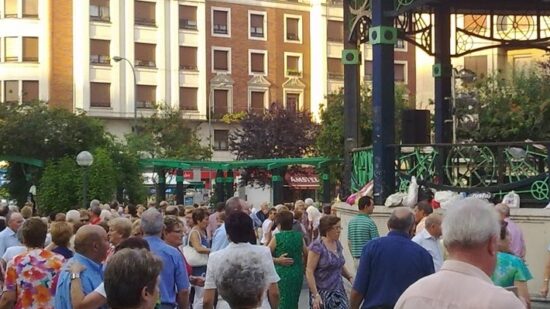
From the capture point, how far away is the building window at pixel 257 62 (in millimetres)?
72062

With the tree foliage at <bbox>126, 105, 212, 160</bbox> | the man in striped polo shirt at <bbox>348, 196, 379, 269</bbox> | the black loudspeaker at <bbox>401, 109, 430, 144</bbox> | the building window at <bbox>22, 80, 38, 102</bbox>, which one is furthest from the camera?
the building window at <bbox>22, 80, 38, 102</bbox>

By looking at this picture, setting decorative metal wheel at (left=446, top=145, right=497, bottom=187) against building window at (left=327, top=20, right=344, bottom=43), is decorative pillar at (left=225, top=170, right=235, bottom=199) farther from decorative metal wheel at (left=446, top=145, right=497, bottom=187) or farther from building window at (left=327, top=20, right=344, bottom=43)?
building window at (left=327, top=20, right=344, bottom=43)

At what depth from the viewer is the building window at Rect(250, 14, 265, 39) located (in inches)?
2827

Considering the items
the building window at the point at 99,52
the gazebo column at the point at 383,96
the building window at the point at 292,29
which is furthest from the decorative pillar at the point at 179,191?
the building window at the point at 292,29

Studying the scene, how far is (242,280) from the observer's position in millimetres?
5426

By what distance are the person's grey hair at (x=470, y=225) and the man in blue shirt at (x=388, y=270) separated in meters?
3.59

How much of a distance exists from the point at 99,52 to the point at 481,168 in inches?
2053

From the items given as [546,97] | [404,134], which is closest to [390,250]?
[404,134]

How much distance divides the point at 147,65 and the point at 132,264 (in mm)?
63513

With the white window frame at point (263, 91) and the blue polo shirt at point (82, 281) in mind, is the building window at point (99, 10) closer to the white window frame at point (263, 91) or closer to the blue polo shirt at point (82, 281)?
the white window frame at point (263, 91)

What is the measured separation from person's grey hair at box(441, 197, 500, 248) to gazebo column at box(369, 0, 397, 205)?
12.2 metres

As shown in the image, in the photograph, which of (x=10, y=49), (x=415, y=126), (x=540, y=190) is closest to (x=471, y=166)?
(x=540, y=190)

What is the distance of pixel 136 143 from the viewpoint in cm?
5706

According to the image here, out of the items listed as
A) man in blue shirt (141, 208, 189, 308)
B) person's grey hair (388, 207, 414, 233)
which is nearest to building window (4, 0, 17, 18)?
man in blue shirt (141, 208, 189, 308)
